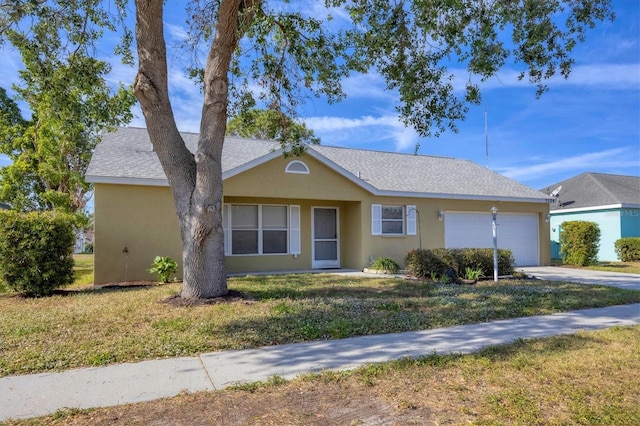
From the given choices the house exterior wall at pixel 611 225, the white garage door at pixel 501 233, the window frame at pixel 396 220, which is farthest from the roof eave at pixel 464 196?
the house exterior wall at pixel 611 225

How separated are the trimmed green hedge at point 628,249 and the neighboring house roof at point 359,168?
5.46 m

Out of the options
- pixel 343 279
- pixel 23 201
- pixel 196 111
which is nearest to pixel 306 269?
pixel 343 279

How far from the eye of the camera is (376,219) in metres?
14.9

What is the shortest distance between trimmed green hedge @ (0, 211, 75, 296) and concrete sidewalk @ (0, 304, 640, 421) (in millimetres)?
5912

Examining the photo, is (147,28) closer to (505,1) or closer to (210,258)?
(210,258)

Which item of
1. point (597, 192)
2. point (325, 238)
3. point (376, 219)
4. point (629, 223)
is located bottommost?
point (325, 238)

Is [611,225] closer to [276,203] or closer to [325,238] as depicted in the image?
[325,238]

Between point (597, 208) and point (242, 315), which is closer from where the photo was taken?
point (242, 315)

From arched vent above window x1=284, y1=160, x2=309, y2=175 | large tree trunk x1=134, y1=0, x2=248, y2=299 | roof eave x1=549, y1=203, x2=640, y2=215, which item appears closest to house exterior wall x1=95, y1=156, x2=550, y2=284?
arched vent above window x1=284, y1=160, x2=309, y2=175

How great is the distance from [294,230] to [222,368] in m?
10.2

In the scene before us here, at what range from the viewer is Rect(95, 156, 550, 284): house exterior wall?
1174 cm

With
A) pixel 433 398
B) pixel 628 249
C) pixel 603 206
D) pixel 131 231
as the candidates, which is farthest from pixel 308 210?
pixel 603 206

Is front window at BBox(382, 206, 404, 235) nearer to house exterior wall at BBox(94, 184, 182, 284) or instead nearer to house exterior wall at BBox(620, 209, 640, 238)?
house exterior wall at BBox(94, 184, 182, 284)

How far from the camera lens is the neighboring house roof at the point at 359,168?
486 inches
